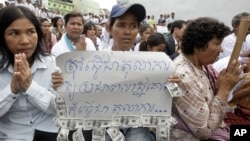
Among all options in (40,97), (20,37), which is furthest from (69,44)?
(40,97)

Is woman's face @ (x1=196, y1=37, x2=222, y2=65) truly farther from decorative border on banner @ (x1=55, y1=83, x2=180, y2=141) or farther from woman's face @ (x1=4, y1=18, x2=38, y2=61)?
woman's face @ (x1=4, y1=18, x2=38, y2=61)

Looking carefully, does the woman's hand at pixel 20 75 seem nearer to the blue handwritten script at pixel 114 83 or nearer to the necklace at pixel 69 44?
the blue handwritten script at pixel 114 83

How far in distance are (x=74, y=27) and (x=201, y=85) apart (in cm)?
337

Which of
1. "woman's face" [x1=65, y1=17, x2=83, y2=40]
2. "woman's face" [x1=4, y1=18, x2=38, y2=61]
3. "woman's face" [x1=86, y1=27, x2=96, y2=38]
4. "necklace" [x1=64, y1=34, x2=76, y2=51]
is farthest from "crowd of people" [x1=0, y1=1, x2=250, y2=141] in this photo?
"woman's face" [x1=86, y1=27, x2=96, y2=38]

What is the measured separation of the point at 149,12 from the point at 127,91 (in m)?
20.0

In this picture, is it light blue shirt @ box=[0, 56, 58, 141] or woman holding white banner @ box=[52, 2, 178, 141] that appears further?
woman holding white banner @ box=[52, 2, 178, 141]

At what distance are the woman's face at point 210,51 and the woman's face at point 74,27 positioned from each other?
10.4 ft

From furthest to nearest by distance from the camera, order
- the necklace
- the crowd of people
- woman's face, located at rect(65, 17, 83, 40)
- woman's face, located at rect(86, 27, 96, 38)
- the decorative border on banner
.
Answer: woman's face, located at rect(86, 27, 96, 38)
woman's face, located at rect(65, 17, 83, 40)
the necklace
the crowd of people
the decorative border on banner

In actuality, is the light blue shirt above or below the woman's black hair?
below

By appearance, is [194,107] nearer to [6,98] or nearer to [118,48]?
[118,48]

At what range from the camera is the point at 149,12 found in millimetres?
21844

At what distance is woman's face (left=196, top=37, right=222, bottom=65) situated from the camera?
234cm

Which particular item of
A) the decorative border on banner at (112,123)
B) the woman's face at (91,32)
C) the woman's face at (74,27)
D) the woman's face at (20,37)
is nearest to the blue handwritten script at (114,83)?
the decorative border on banner at (112,123)

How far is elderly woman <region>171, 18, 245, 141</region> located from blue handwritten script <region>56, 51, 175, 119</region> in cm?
15
